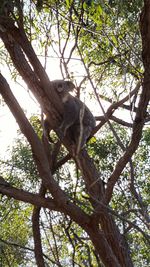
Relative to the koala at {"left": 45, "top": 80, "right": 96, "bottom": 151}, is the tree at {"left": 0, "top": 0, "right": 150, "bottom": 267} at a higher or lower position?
lower

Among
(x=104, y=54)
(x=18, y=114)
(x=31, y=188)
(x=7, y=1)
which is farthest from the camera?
(x=31, y=188)

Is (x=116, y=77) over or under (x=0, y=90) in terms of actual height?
over

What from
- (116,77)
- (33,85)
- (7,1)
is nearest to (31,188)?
(116,77)

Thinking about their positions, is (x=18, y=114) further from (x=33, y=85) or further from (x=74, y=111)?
(x=74, y=111)

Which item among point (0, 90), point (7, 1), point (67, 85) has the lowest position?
point (0, 90)

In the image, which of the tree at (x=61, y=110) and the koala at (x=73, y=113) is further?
the koala at (x=73, y=113)

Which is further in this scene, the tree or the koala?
the koala

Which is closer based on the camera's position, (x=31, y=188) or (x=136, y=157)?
(x=31, y=188)

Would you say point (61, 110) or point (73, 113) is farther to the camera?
point (73, 113)

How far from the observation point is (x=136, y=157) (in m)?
8.25

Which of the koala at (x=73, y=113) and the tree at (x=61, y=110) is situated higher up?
the koala at (x=73, y=113)

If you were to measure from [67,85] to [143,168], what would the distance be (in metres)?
4.77

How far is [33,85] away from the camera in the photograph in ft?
9.01

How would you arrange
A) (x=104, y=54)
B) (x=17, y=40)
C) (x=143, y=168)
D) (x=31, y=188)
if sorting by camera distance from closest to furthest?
(x=17, y=40)
(x=104, y=54)
(x=31, y=188)
(x=143, y=168)
